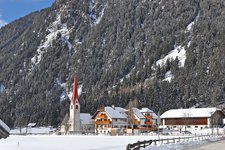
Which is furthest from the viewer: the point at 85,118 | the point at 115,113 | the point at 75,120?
the point at 85,118

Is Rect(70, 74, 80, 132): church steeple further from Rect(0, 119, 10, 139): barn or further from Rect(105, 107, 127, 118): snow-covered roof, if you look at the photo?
Rect(0, 119, 10, 139): barn

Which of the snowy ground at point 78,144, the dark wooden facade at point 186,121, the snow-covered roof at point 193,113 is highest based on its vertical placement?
the snow-covered roof at point 193,113

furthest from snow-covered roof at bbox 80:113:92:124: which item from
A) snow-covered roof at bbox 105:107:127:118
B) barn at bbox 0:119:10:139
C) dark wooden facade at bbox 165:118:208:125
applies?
barn at bbox 0:119:10:139

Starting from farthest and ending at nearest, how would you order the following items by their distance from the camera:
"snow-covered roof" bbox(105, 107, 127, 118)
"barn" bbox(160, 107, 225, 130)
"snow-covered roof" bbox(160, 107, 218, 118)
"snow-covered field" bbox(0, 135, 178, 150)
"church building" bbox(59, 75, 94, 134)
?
1. "snow-covered roof" bbox(105, 107, 127, 118)
2. "church building" bbox(59, 75, 94, 134)
3. "snow-covered roof" bbox(160, 107, 218, 118)
4. "barn" bbox(160, 107, 225, 130)
5. "snow-covered field" bbox(0, 135, 178, 150)

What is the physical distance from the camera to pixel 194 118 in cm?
12781

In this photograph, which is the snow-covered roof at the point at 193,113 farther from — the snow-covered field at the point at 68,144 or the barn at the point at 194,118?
the snow-covered field at the point at 68,144

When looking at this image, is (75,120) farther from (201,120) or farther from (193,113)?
(201,120)

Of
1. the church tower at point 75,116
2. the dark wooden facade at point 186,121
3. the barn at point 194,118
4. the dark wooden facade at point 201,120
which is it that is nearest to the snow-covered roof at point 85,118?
the church tower at point 75,116

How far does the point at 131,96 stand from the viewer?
597ft

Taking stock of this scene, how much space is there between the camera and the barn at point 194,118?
12375 cm

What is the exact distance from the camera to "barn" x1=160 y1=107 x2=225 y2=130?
123750mm

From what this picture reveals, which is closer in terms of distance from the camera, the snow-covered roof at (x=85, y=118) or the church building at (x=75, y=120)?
the church building at (x=75, y=120)

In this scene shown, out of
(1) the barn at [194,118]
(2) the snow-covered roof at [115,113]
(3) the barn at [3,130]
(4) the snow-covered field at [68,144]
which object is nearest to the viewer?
(3) the barn at [3,130]

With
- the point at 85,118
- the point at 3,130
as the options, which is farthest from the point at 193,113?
the point at 3,130
